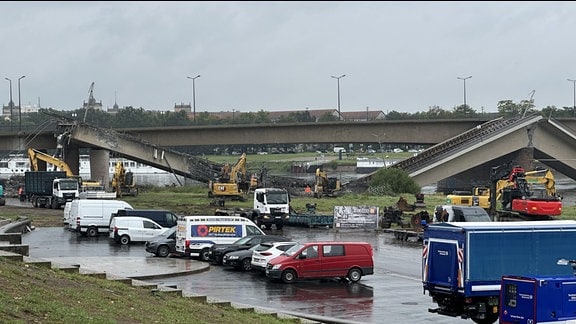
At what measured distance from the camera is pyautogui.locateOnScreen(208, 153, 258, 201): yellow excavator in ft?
268

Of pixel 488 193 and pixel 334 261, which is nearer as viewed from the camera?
pixel 334 261

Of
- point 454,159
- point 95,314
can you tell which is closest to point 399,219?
point 454,159

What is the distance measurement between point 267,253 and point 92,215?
1930 cm

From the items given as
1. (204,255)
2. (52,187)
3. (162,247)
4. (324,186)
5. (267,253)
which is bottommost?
(204,255)

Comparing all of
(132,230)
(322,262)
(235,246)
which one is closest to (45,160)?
(132,230)

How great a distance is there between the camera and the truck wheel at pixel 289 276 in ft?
109

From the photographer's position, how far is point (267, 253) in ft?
116

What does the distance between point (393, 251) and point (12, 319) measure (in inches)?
1208

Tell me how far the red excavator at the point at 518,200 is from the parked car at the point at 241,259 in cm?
2464

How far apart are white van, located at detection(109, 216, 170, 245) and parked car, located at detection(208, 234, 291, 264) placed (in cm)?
824

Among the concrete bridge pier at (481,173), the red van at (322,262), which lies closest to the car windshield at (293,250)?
the red van at (322,262)

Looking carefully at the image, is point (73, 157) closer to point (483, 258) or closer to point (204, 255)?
point (204, 255)

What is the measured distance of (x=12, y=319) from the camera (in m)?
15.1

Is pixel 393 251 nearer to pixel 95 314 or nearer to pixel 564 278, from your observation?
pixel 564 278
